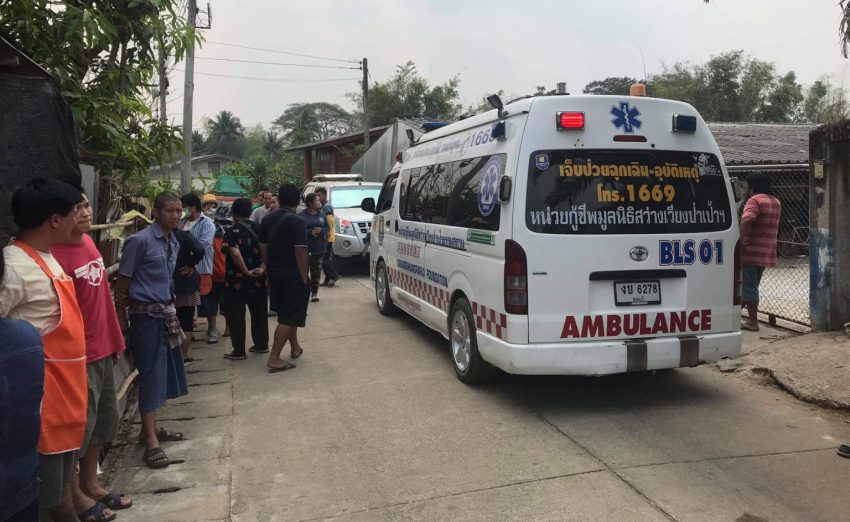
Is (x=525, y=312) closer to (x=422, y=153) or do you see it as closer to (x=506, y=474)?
(x=506, y=474)

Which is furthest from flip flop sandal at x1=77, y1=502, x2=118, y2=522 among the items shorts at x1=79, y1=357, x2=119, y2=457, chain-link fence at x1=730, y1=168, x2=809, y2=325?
chain-link fence at x1=730, y1=168, x2=809, y2=325

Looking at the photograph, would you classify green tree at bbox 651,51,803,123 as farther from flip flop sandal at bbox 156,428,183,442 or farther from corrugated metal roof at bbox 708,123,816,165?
flip flop sandal at bbox 156,428,183,442

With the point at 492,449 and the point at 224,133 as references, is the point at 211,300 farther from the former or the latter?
the point at 224,133

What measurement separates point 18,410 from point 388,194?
6.93 metres

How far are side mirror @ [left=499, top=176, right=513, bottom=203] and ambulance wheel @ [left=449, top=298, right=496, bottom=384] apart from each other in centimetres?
112

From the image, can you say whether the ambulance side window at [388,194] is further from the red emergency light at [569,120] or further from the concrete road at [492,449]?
the red emergency light at [569,120]

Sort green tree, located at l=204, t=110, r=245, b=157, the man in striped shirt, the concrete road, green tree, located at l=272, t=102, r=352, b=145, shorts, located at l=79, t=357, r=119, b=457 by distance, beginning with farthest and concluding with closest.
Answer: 1. green tree, located at l=204, t=110, r=245, b=157
2. green tree, located at l=272, t=102, r=352, b=145
3. the man in striped shirt
4. the concrete road
5. shorts, located at l=79, t=357, r=119, b=457

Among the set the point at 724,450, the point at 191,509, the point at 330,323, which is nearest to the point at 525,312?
the point at 724,450

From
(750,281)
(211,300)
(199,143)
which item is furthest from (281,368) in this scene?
(199,143)

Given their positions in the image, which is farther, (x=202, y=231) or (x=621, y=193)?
(x=202, y=231)

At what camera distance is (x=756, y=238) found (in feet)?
24.2

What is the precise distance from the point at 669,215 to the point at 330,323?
4.89 meters

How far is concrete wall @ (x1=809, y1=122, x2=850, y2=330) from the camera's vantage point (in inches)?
263

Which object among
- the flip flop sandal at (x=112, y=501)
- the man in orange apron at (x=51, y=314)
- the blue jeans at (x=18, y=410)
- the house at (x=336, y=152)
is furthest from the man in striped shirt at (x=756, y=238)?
the house at (x=336, y=152)
